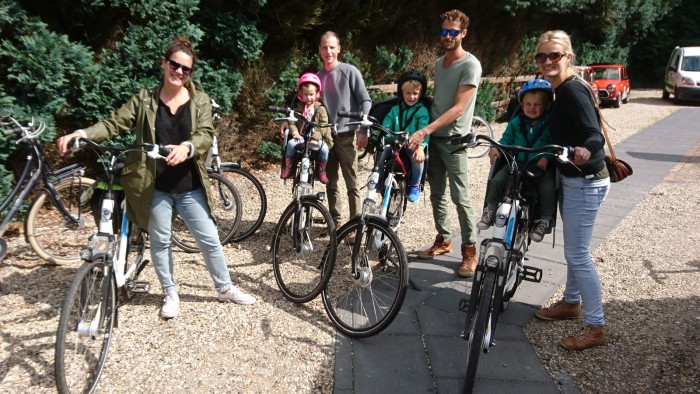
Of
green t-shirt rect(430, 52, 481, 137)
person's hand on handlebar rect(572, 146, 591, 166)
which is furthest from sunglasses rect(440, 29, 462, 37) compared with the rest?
person's hand on handlebar rect(572, 146, 591, 166)

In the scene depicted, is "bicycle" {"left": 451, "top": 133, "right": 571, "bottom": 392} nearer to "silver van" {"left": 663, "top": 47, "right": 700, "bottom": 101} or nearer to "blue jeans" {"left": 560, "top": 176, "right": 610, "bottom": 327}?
"blue jeans" {"left": 560, "top": 176, "right": 610, "bottom": 327}

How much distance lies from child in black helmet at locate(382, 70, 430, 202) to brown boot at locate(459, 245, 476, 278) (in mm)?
706

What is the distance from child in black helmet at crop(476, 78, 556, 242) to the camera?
3490 mm

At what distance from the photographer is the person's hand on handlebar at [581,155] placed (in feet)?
9.42

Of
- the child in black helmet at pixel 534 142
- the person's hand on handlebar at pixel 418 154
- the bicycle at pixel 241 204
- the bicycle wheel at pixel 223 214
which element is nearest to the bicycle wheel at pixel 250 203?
the bicycle at pixel 241 204

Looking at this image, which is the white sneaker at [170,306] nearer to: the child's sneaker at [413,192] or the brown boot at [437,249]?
Result: the child's sneaker at [413,192]

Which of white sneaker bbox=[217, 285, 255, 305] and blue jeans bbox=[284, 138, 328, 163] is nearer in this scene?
white sneaker bbox=[217, 285, 255, 305]

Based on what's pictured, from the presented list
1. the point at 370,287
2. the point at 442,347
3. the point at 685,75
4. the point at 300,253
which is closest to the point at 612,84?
the point at 685,75

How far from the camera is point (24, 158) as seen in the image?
5.14 meters

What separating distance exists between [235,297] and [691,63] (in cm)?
2293

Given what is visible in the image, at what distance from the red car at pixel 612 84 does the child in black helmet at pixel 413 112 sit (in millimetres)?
16097

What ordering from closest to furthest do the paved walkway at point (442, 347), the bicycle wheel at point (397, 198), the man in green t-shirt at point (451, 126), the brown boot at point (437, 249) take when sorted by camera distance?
the paved walkway at point (442, 347), the man in green t-shirt at point (451, 126), the bicycle wheel at point (397, 198), the brown boot at point (437, 249)

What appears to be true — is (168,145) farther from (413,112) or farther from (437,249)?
(437,249)

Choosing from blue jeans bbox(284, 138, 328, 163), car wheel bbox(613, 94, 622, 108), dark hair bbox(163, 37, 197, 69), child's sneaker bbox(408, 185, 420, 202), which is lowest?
car wheel bbox(613, 94, 622, 108)
